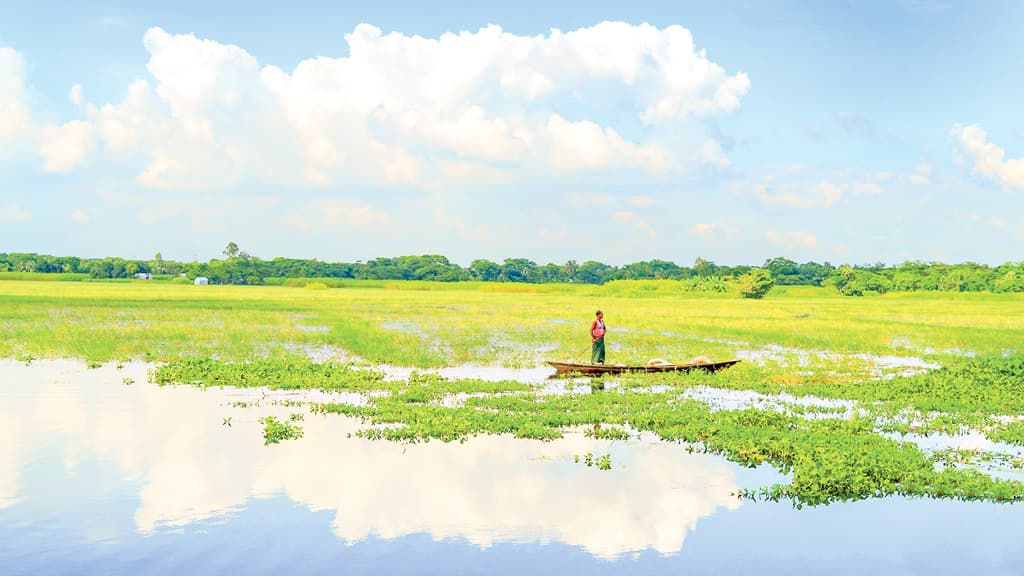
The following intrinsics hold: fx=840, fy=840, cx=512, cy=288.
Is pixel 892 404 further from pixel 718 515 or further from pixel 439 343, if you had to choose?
pixel 439 343

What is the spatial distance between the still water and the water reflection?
41mm

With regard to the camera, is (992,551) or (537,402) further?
(537,402)

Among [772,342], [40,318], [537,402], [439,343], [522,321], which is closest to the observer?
[537,402]

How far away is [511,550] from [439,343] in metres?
27.9

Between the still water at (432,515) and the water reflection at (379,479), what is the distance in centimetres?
4

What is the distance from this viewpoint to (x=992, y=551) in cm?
1049

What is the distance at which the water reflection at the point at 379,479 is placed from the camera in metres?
11.4

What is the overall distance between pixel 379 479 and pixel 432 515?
1.98 meters

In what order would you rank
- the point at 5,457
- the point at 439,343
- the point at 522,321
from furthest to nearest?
1. the point at 522,321
2. the point at 439,343
3. the point at 5,457

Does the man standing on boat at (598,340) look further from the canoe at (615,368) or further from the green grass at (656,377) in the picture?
the canoe at (615,368)

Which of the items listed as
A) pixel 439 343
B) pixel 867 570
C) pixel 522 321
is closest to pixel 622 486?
pixel 867 570

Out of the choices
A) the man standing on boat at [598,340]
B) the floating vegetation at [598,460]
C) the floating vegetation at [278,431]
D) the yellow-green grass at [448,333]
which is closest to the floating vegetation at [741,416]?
the floating vegetation at [278,431]

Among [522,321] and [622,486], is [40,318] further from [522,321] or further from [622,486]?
[622,486]

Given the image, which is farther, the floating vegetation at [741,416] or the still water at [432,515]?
the floating vegetation at [741,416]
